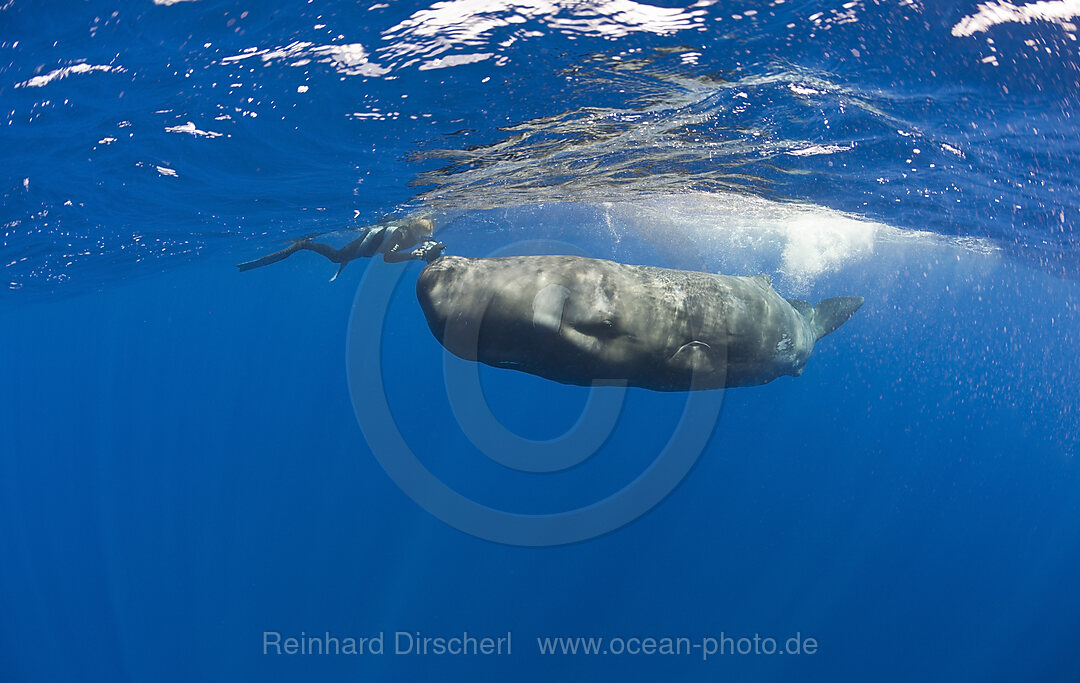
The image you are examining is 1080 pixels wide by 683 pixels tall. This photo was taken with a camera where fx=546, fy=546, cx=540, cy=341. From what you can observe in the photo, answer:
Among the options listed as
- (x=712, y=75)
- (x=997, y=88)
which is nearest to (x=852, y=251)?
(x=997, y=88)

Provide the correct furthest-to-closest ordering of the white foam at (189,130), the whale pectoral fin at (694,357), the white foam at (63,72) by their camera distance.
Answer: the white foam at (189,130) < the white foam at (63,72) < the whale pectoral fin at (694,357)

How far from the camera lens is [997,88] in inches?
327

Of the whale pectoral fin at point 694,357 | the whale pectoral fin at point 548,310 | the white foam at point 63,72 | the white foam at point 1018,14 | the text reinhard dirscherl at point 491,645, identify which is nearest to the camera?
the whale pectoral fin at point 548,310

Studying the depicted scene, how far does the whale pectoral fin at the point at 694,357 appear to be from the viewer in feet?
18.2

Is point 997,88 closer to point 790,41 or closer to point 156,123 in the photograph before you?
point 790,41

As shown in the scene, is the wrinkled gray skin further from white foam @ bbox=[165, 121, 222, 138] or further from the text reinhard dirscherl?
the text reinhard dirscherl

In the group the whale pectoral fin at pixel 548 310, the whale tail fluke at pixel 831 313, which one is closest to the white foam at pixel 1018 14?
the whale tail fluke at pixel 831 313

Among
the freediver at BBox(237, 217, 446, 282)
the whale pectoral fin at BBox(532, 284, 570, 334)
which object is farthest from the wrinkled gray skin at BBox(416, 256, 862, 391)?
the freediver at BBox(237, 217, 446, 282)

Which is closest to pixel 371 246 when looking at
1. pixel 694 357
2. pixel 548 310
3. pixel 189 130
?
pixel 189 130

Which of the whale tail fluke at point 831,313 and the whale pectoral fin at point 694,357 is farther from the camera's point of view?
the whale tail fluke at point 831,313

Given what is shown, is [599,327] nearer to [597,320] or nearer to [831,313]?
[597,320]

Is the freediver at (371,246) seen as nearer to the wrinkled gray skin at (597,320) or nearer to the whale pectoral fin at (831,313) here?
the wrinkled gray skin at (597,320)

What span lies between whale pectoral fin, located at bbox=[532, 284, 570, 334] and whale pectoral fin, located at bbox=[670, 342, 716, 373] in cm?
132

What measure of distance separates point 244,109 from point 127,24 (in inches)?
109
